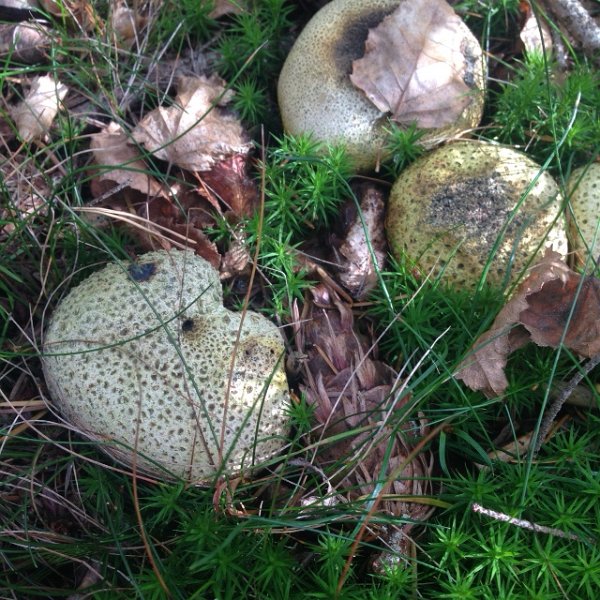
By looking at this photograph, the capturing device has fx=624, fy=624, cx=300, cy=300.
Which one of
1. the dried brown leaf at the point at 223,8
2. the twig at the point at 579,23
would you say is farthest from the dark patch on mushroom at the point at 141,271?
the twig at the point at 579,23

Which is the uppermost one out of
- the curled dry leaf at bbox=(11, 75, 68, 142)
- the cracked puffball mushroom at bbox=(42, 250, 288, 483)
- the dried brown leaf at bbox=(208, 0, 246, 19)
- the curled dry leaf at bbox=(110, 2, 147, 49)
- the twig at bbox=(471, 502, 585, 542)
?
the dried brown leaf at bbox=(208, 0, 246, 19)

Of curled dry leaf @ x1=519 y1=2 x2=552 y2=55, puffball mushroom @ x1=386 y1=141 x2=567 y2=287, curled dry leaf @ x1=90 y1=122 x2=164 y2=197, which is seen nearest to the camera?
puffball mushroom @ x1=386 y1=141 x2=567 y2=287

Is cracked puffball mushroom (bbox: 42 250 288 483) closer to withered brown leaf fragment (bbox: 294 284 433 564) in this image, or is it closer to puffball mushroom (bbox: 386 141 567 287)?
withered brown leaf fragment (bbox: 294 284 433 564)

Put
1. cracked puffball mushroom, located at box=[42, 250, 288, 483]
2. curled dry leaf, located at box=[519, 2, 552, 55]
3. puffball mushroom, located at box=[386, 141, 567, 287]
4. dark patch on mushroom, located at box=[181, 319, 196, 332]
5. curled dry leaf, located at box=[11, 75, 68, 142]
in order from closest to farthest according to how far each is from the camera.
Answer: cracked puffball mushroom, located at box=[42, 250, 288, 483]
dark patch on mushroom, located at box=[181, 319, 196, 332]
puffball mushroom, located at box=[386, 141, 567, 287]
curled dry leaf, located at box=[11, 75, 68, 142]
curled dry leaf, located at box=[519, 2, 552, 55]

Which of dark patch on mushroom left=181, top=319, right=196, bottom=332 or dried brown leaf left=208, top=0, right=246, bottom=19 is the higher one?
dried brown leaf left=208, top=0, right=246, bottom=19

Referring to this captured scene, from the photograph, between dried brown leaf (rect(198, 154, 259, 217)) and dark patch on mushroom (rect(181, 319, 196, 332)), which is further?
dried brown leaf (rect(198, 154, 259, 217))

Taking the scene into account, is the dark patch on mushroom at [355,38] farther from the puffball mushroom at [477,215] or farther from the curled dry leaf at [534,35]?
the curled dry leaf at [534,35]

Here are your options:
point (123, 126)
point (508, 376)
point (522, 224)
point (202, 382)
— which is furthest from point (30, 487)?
point (522, 224)

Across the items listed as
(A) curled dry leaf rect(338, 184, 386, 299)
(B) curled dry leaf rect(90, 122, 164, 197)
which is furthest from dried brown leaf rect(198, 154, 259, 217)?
(A) curled dry leaf rect(338, 184, 386, 299)
